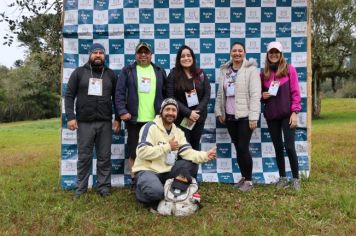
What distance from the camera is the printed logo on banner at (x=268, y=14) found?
6.57 metres

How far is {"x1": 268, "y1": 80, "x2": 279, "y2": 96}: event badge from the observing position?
5801 millimetres

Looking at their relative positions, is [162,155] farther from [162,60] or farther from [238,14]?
[238,14]

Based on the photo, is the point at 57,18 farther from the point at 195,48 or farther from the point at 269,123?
the point at 269,123

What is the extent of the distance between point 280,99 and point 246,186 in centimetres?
128

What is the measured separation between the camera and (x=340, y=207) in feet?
16.0

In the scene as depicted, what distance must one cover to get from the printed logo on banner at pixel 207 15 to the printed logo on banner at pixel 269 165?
2.26 m

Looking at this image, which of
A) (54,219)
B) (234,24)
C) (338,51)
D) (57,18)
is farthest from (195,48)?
(338,51)

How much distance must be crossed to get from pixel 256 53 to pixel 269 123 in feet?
4.00

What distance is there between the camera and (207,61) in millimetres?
6625

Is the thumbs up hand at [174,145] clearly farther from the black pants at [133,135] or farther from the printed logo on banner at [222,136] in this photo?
the printed logo on banner at [222,136]

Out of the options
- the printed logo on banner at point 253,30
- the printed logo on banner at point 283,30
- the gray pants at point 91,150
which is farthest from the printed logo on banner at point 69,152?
the printed logo on banner at point 283,30

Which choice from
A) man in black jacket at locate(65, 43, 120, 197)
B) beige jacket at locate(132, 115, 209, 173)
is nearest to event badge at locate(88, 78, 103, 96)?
man in black jacket at locate(65, 43, 120, 197)

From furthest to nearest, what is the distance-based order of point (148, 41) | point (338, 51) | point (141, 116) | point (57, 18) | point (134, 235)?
point (338, 51), point (57, 18), point (148, 41), point (141, 116), point (134, 235)

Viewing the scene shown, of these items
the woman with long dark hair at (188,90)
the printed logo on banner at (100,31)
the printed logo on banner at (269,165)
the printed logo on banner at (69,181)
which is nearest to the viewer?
the woman with long dark hair at (188,90)
